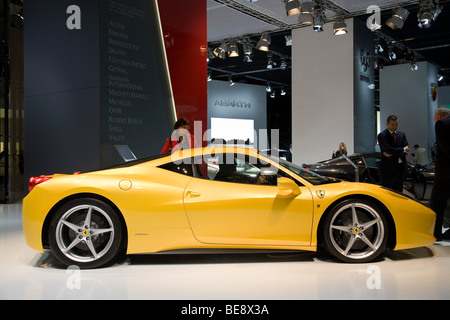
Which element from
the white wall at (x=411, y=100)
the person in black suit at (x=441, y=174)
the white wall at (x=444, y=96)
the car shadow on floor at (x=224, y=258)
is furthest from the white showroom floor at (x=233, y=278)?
the white wall at (x=444, y=96)

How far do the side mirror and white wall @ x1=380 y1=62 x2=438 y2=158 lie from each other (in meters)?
15.2

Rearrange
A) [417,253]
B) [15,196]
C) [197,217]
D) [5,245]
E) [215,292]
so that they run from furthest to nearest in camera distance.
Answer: [15,196]
[5,245]
[417,253]
[197,217]
[215,292]

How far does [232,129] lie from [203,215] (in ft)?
61.7

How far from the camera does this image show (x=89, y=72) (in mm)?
6453

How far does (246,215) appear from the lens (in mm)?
3783

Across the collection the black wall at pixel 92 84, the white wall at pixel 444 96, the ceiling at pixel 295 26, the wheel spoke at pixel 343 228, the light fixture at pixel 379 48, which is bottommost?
the wheel spoke at pixel 343 228

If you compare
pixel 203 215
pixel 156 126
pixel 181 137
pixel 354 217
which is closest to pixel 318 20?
pixel 156 126

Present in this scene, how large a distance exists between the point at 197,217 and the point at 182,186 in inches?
12.0

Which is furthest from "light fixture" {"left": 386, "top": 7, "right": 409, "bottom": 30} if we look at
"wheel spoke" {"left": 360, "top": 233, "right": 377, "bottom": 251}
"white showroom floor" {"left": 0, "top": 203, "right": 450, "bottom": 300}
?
"wheel spoke" {"left": 360, "top": 233, "right": 377, "bottom": 251}

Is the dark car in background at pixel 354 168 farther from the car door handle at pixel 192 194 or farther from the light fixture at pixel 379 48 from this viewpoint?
the light fixture at pixel 379 48

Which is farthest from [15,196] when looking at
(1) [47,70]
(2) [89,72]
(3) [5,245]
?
(3) [5,245]

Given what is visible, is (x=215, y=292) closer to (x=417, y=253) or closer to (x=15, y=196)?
(x=417, y=253)

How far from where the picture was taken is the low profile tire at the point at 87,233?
3.73 metres

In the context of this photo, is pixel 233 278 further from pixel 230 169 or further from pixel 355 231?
pixel 355 231
